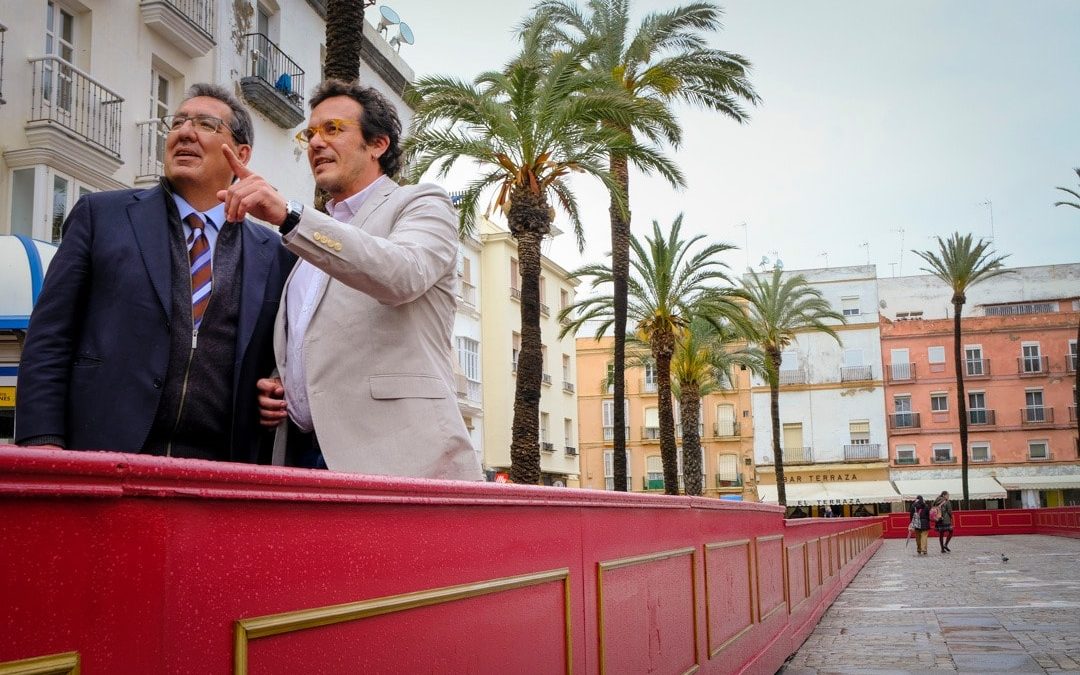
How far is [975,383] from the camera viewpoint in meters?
61.9

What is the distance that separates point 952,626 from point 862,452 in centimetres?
5473

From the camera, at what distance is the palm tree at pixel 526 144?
745 inches

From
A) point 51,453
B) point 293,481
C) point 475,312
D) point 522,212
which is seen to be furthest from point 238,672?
point 475,312

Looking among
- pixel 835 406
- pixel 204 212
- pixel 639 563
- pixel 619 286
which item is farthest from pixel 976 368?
pixel 204 212

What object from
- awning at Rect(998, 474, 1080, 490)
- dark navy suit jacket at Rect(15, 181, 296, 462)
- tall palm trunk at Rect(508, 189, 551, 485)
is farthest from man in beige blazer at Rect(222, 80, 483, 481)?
awning at Rect(998, 474, 1080, 490)

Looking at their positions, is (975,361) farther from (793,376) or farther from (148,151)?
(148,151)

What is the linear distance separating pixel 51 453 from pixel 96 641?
257mm

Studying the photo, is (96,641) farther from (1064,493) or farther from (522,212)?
(1064,493)

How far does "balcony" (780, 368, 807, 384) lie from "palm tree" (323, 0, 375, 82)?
193 feet

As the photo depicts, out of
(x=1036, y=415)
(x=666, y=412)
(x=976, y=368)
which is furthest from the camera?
(x=976, y=368)

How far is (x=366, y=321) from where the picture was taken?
278 centimetres

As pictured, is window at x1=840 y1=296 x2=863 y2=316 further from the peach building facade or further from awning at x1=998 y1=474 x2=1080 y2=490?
awning at x1=998 y1=474 x2=1080 y2=490

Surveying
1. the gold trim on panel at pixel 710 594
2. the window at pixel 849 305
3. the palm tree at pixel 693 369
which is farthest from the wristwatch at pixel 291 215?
the window at pixel 849 305

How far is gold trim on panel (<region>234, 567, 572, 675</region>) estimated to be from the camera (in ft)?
5.37
